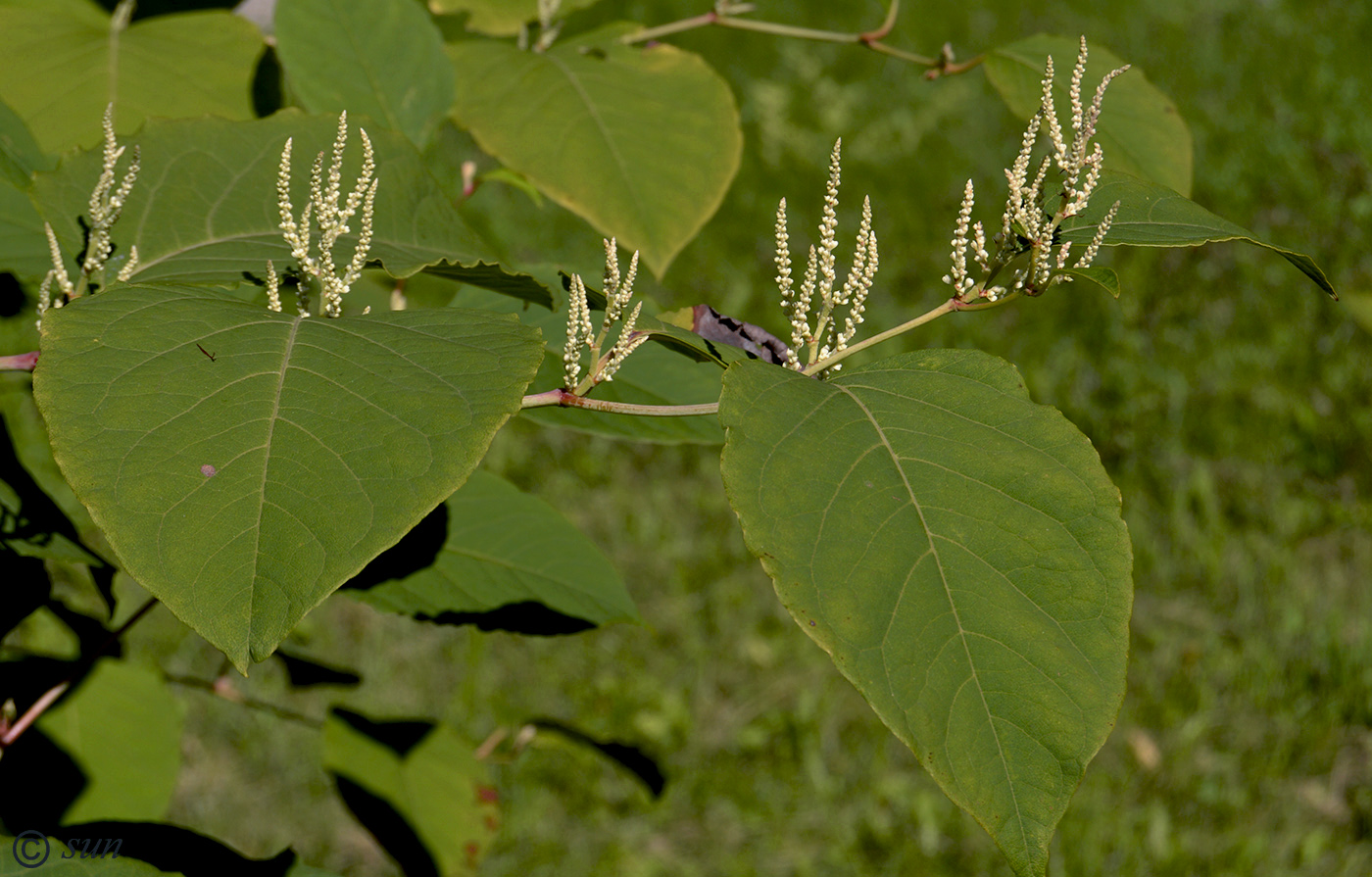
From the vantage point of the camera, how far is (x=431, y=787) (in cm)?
191

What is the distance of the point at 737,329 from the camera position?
103cm

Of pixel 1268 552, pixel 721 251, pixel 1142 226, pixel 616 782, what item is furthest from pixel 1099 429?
pixel 1142 226

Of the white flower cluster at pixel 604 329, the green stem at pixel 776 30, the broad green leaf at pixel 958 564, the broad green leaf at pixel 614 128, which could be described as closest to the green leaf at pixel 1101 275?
the broad green leaf at pixel 958 564

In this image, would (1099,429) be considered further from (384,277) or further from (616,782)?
(384,277)

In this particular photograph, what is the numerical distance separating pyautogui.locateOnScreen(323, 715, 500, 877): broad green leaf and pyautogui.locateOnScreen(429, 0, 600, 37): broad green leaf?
45.1 inches

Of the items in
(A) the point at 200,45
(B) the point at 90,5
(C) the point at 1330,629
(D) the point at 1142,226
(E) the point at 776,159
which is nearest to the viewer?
(D) the point at 1142,226

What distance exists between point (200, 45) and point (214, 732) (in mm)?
2713

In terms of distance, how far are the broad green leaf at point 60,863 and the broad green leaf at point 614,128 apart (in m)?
0.78

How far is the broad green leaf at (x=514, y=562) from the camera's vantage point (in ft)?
4.94

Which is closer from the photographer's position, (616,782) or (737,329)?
(737,329)

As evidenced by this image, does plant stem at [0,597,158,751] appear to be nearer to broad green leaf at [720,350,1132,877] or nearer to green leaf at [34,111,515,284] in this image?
green leaf at [34,111,515,284]

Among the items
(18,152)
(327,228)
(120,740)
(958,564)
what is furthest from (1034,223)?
(120,740)

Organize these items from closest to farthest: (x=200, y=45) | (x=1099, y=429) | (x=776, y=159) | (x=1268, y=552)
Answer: (x=200, y=45) → (x=1268, y=552) → (x=1099, y=429) → (x=776, y=159)

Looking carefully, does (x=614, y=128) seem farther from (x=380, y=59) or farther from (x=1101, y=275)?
(x=1101, y=275)
